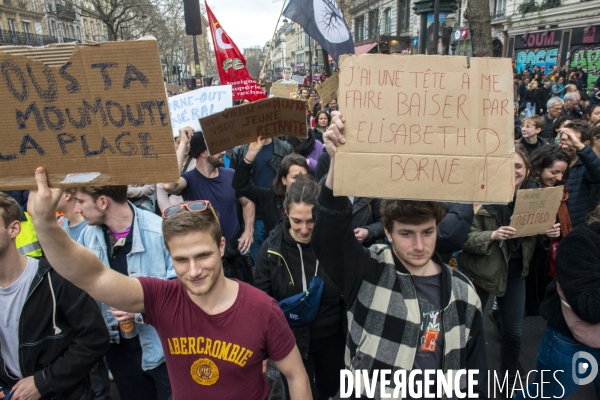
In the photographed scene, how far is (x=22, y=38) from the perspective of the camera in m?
39.9

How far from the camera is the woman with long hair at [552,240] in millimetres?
3379

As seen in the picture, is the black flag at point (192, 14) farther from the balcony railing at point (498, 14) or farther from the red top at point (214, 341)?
the balcony railing at point (498, 14)

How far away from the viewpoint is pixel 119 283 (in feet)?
5.45

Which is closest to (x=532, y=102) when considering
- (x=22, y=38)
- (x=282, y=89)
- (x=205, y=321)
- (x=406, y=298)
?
(x=282, y=89)

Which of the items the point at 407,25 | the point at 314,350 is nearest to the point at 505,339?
the point at 314,350

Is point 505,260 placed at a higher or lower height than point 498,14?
lower

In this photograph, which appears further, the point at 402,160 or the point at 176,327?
the point at 176,327

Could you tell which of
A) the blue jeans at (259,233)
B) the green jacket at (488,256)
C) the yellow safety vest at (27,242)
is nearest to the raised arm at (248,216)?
the blue jeans at (259,233)

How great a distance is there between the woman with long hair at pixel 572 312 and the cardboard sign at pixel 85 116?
2.06 m

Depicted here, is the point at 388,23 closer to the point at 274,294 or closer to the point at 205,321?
the point at 274,294

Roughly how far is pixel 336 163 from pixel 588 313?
1.61 meters

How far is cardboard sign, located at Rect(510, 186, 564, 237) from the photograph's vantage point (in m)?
2.89

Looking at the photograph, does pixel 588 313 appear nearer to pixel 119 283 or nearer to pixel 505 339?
pixel 505 339

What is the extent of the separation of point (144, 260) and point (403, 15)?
4104 cm
